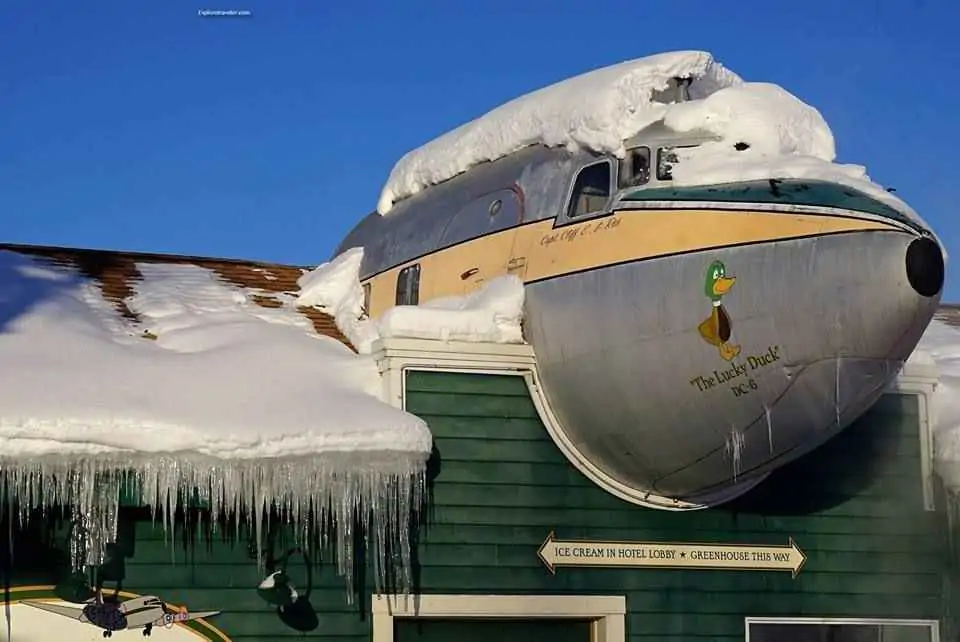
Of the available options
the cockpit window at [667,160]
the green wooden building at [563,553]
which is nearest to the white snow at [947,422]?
the green wooden building at [563,553]

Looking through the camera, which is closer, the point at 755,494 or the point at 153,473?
the point at 153,473

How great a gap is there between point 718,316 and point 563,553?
Answer: 2.71 meters

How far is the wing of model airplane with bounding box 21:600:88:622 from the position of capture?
11.5 m

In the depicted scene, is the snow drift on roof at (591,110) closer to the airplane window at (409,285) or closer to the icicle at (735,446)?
the airplane window at (409,285)

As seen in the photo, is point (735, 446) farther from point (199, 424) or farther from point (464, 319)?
point (199, 424)

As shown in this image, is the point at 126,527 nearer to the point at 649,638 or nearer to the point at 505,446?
the point at 505,446

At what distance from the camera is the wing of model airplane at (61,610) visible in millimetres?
11500

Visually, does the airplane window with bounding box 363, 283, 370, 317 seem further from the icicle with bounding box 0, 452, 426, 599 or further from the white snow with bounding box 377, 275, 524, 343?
the icicle with bounding box 0, 452, 426, 599

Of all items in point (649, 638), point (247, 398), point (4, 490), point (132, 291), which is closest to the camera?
point (4, 490)

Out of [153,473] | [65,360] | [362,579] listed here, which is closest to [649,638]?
[362,579]

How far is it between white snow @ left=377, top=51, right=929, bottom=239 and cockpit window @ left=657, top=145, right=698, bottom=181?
6 centimetres

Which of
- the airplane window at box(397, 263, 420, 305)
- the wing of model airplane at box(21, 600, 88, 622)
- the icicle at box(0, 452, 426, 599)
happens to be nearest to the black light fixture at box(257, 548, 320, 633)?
the icicle at box(0, 452, 426, 599)

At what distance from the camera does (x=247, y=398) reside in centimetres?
1212

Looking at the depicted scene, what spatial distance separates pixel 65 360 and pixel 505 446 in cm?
369
